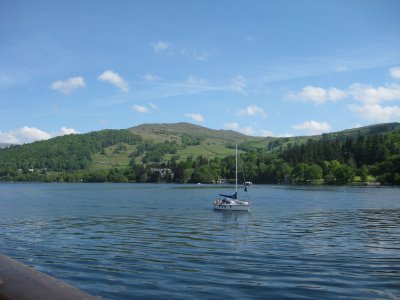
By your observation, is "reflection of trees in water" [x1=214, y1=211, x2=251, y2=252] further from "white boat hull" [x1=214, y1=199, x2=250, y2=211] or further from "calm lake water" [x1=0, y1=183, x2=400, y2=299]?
"white boat hull" [x1=214, y1=199, x2=250, y2=211]

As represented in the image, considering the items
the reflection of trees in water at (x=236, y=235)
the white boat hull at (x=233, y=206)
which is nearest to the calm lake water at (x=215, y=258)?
the reflection of trees in water at (x=236, y=235)

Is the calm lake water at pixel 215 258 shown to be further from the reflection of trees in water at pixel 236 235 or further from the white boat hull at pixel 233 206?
the white boat hull at pixel 233 206

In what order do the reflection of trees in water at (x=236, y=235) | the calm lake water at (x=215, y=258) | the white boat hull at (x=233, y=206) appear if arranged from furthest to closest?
the white boat hull at (x=233, y=206) → the reflection of trees in water at (x=236, y=235) → the calm lake water at (x=215, y=258)

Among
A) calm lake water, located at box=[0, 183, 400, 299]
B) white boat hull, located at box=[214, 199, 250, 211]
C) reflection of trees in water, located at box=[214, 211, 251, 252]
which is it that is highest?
white boat hull, located at box=[214, 199, 250, 211]

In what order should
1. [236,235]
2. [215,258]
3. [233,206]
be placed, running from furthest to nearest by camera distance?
[233,206] → [236,235] → [215,258]

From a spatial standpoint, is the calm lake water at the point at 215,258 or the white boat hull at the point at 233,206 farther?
the white boat hull at the point at 233,206

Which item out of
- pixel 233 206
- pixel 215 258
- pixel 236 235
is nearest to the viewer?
pixel 215 258

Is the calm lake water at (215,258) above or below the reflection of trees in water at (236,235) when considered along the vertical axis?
above

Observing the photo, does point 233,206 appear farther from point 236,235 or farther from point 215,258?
point 215,258

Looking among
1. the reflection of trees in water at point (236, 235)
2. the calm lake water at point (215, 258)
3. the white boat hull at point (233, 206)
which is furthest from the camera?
the white boat hull at point (233, 206)

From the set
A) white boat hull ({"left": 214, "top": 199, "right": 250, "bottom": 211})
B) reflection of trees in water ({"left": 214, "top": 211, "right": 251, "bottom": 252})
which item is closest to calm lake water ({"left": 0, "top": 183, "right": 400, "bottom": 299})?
reflection of trees in water ({"left": 214, "top": 211, "right": 251, "bottom": 252})

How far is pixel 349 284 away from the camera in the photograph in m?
24.0

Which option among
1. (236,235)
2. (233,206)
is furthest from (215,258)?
(233,206)

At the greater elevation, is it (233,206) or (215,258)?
(233,206)
